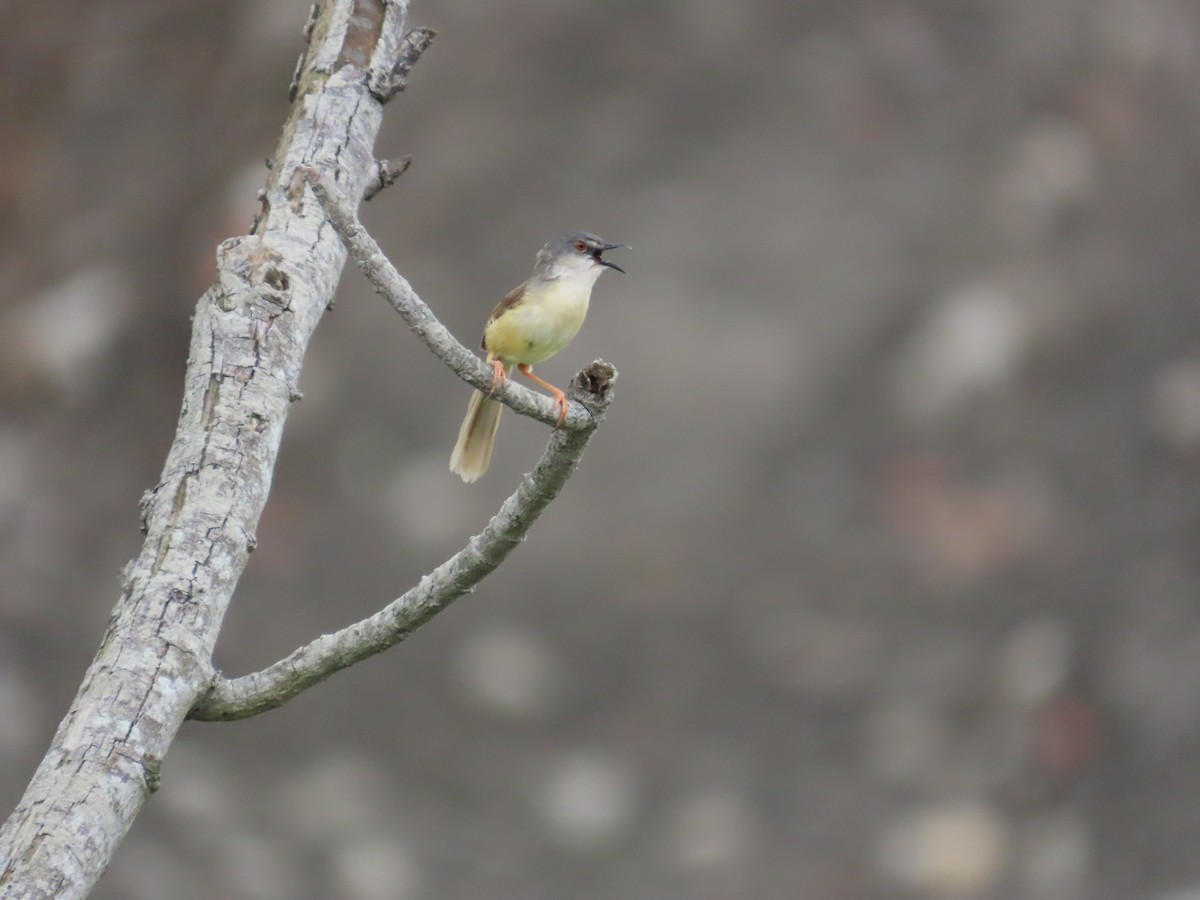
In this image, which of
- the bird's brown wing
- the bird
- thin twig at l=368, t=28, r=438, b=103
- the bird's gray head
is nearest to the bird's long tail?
the bird

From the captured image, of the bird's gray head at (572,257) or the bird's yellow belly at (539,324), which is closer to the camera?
the bird's yellow belly at (539,324)

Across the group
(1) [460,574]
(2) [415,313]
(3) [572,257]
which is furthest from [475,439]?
(2) [415,313]

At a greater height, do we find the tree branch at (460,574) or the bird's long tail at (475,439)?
the bird's long tail at (475,439)

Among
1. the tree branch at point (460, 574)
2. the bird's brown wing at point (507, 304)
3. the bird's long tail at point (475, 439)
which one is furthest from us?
the bird's long tail at point (475, 439)

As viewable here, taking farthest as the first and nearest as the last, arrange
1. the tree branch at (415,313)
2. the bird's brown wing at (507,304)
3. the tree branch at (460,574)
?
1. the bird's brown wing at (507,304)
2. the tree branch at (460,574)
3. the tree branch at (415,313)

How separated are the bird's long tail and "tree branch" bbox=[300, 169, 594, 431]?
1094 millimetres

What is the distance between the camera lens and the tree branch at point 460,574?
78.4 inches

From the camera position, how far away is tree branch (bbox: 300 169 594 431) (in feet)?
6.20

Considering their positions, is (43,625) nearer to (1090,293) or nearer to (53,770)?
(53,770)

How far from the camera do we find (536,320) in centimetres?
290

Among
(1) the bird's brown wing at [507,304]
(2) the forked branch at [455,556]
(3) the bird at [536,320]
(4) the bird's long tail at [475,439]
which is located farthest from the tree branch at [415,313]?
(4) the bird's long tail at [475,439]

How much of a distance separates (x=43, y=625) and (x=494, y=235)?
6.75 feet

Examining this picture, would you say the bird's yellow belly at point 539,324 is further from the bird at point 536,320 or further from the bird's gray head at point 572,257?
the bird's gray head at point 572,257

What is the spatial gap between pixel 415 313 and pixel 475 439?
131 cm
